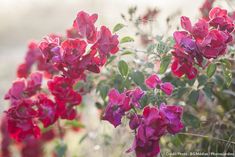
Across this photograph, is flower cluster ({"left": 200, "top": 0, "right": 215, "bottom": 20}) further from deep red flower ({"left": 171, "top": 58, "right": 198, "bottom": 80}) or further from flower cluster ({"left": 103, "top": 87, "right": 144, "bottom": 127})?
flower cluster ({"left": 103, "top": 87, "right": 144, "bottom": 127})

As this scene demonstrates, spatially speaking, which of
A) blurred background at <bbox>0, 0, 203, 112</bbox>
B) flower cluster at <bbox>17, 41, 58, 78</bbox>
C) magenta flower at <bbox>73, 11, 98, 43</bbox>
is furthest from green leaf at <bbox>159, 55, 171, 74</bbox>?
blurred background at <bbox>0, 0, 203, 112</bbox>

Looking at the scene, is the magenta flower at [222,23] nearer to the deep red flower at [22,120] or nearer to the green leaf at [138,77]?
the green leaf at [138,77]

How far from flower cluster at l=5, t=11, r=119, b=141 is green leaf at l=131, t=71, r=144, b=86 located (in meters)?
0.14

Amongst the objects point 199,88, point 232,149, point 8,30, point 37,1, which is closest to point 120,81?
point 199,88

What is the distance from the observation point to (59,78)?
6.91 ft

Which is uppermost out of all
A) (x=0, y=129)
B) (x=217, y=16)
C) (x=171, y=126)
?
(x=217, y=16)

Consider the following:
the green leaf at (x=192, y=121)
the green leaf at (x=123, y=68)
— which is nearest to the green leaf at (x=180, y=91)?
the green leaf at (x=192, y=121)

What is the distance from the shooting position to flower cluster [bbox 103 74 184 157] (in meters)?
1.73

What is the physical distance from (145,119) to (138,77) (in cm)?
39

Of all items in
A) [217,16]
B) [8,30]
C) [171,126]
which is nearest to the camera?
[171,126]

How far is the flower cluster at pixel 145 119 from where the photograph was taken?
173cm

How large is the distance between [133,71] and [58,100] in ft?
0.86

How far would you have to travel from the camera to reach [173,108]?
5.78ft

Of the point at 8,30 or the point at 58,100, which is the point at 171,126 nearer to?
the point at 58,100
